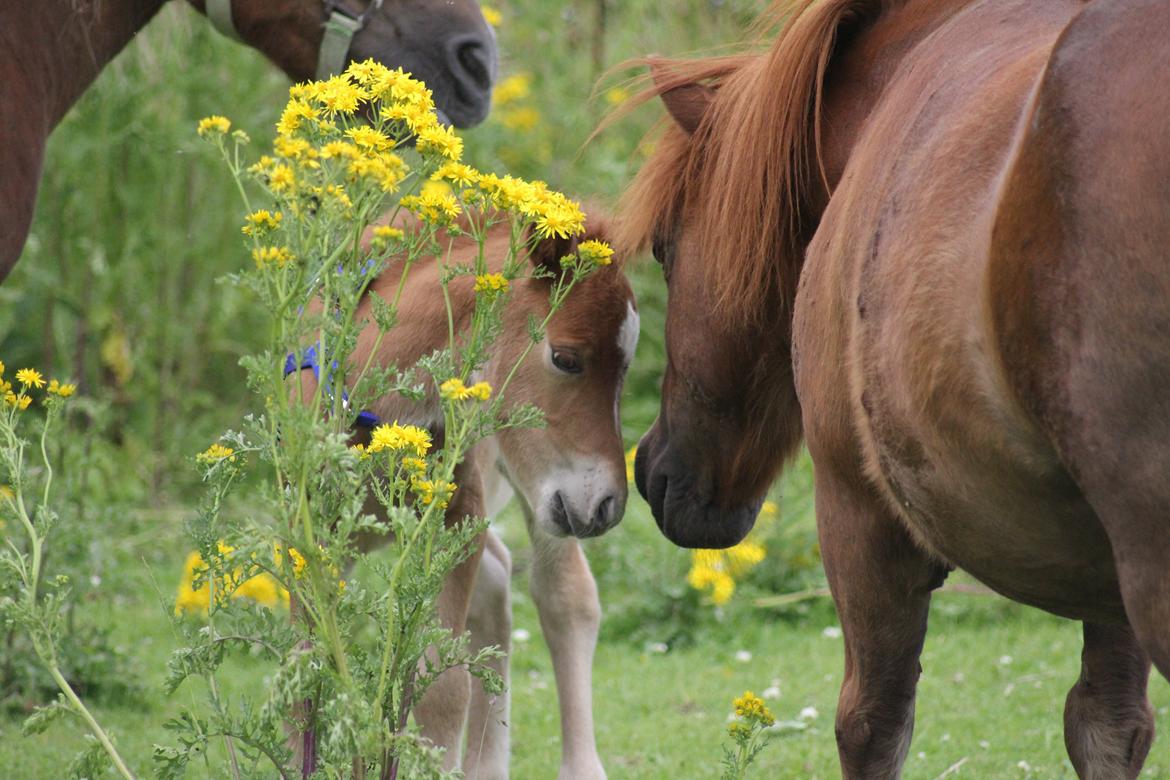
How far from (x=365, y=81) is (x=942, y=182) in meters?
0.89


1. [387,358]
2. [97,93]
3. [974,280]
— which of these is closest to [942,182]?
[974,280]

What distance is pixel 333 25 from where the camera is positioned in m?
3.23

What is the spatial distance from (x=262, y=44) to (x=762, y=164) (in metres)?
1.52

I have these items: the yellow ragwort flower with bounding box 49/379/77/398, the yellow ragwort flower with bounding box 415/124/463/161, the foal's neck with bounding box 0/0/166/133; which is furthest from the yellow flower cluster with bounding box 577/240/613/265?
the foal's neck with bounding box 0/0/166/133

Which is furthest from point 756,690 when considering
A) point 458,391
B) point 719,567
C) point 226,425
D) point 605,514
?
Answer: point 226,425

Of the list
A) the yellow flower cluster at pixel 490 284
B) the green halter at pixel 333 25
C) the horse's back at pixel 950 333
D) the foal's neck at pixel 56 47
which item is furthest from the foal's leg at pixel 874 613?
the foal's neck at pixel 56 47

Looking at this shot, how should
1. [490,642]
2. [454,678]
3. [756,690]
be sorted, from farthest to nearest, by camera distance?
[756,690] < [490,642] < [454,678]

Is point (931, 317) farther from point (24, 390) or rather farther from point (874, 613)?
point (24, 390)

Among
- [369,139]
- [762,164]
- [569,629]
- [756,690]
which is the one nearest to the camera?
[369,139]

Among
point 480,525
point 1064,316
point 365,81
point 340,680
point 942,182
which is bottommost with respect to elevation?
point 340,680

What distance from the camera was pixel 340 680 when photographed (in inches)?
73.9

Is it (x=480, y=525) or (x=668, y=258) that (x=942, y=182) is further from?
(x=668, y=258)

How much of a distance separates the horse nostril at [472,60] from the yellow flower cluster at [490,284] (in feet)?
4.58

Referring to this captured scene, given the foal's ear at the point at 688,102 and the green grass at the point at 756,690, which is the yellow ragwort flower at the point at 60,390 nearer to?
the foal's ear at the point at 688,102
